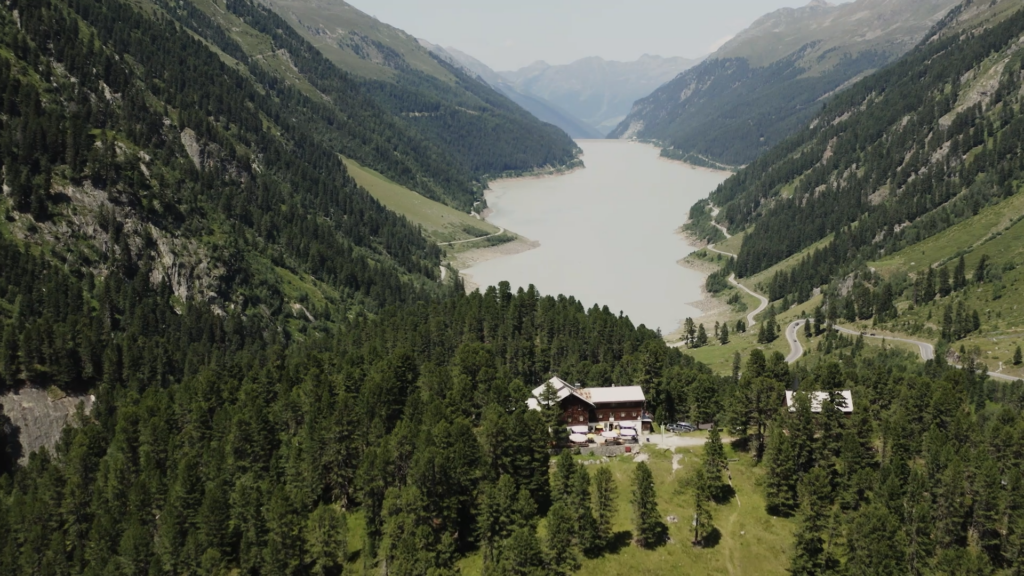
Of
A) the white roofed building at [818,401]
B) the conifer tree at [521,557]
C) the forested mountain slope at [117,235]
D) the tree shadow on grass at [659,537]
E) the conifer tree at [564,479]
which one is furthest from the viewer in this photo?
the forested mountain slope at [117,235]

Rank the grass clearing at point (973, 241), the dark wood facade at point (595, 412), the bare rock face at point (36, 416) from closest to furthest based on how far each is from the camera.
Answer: the dark wood facade at point (595, 412), the bare rock face at point (36, 416), the grass clearing at point (973, 241)

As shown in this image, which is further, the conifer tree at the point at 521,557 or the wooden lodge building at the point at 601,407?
the wooden lodge building at the point at 601,407

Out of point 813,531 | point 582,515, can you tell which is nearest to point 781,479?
point 813,531

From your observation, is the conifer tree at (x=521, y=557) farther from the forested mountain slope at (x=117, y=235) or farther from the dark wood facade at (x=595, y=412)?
the forested mountain slope at (x=117, y=235)

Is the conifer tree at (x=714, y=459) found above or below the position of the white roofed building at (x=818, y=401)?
below

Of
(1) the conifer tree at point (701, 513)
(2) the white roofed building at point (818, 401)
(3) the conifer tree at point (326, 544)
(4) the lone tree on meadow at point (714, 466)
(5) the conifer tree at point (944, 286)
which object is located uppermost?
(5) the conifer tree at point (944, 286)

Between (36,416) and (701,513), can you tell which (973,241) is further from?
(36,416)

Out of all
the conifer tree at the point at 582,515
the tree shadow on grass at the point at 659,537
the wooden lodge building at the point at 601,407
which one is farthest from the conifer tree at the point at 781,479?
the wooden lodge building at the point at 601,407
